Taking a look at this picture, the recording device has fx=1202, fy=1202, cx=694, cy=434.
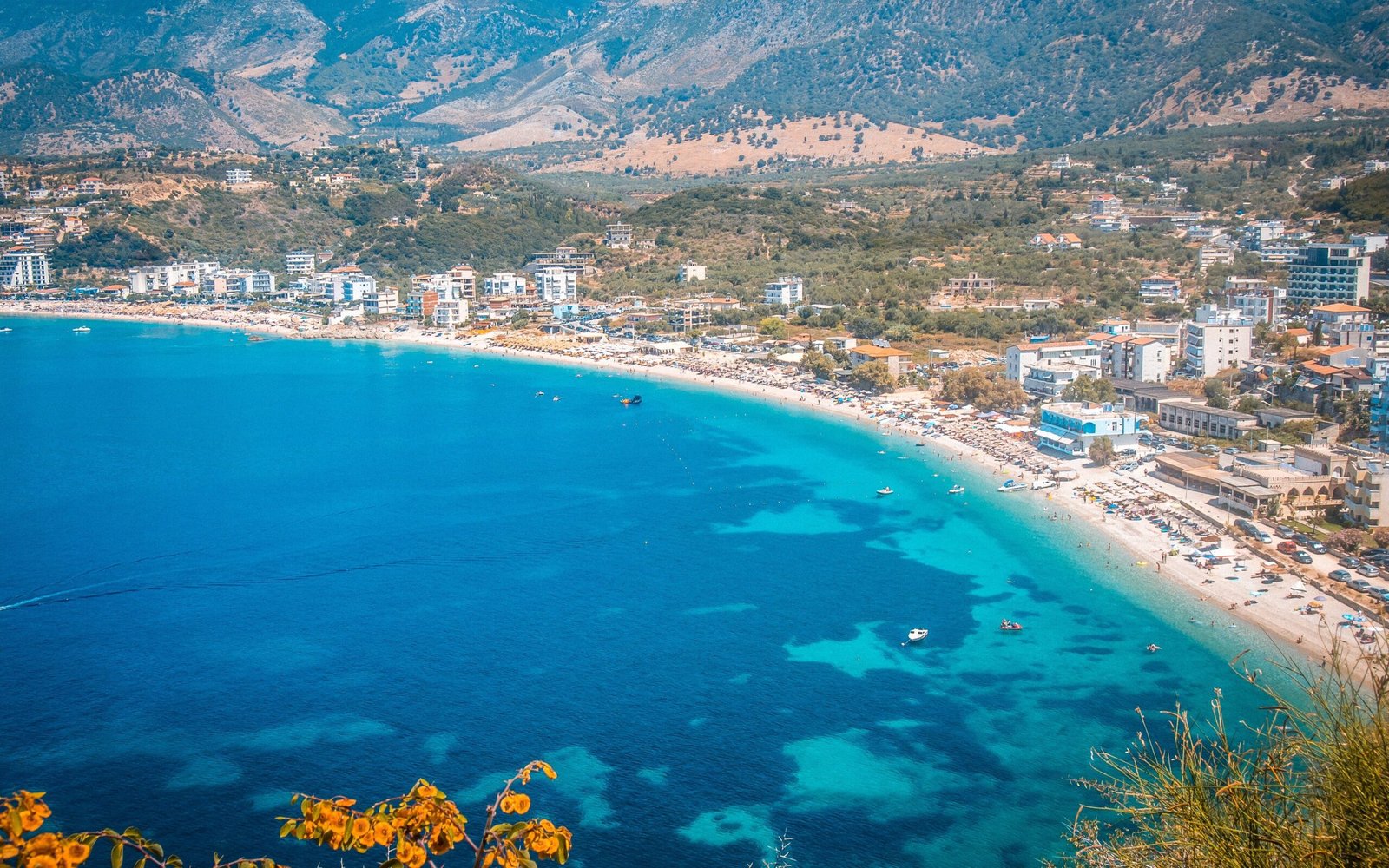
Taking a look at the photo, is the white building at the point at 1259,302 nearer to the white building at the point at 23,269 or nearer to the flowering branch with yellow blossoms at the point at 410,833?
the flowering branch with yellow blossoms at the point at 410,833

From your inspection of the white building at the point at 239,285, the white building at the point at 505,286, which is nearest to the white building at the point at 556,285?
the white building at the point at 505,286

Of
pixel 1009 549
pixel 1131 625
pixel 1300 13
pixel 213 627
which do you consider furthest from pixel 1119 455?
pixel 1300 13

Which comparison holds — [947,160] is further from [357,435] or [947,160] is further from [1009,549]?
[1009,549]

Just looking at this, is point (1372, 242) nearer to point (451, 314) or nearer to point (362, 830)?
point (451, 314)

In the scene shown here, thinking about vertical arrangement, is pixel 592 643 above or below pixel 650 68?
below

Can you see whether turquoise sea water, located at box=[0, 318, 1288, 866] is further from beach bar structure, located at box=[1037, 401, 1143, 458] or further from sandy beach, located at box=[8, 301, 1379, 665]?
beach bar structure, located at box=[1037, 401, 1143, 458]

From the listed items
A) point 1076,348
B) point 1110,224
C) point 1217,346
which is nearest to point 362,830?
point 1076,348
